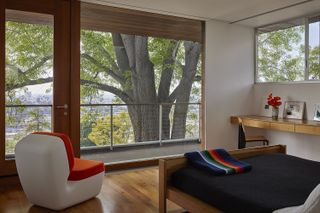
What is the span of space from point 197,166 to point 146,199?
36.5 inches

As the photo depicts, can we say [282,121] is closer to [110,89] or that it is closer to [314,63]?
[314,63]

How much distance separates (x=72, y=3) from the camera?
3.99 m

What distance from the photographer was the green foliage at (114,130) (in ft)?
19.6

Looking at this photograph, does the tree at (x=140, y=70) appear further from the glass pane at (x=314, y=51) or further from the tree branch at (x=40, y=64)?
the glass pane at (x=314, y=51)

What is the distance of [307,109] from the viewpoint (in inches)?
183

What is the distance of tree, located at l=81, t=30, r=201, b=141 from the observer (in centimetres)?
676

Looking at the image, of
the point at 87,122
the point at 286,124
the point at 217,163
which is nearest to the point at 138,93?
the point at 87,122

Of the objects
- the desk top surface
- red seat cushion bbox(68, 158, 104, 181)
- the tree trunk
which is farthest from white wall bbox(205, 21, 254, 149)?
red seat cushion bbox(68, 158, 104, 181)

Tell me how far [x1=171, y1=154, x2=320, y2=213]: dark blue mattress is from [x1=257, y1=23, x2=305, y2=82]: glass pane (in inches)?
95.0

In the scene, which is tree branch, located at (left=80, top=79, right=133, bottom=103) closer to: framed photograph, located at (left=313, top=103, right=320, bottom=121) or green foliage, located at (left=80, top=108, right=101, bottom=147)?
green foliage, located at (left=80, top=108, right=101, bottom=147)

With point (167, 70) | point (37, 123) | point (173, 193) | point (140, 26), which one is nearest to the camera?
point (173, 193)

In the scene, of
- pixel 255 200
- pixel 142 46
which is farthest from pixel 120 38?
pixel 255 200

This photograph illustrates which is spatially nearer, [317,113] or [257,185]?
[257,185]

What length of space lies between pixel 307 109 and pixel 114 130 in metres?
3.54
